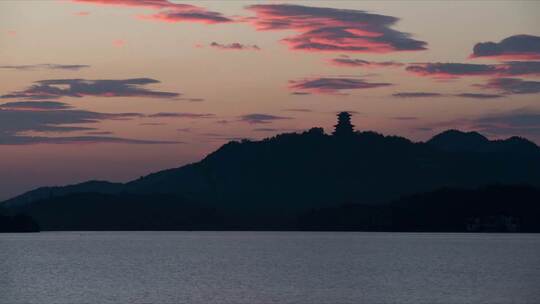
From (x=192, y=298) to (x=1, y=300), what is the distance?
21.7m

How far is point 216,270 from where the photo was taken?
171 metres

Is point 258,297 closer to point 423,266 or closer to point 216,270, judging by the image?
point 216,270

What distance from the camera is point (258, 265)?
19288 centimetres

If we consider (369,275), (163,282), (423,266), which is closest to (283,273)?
(369,275)

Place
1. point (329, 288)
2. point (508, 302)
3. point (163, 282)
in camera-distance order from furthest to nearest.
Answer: point (163, 282)
point (329, 288)
point (508, 302)

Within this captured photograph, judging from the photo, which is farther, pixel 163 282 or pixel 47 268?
pixel 47 268

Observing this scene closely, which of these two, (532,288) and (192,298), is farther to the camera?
(532,288)

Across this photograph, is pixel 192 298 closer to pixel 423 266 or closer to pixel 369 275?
pixel 369 275

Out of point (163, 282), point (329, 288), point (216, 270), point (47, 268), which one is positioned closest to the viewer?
point (329, 288)

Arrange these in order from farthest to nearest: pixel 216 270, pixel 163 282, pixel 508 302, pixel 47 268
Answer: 1. pixel 47 268
2. pixel 216 270
3. pixel 163 282
4. pixel 508 302

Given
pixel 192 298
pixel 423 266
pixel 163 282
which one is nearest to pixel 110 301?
pixel 192 298

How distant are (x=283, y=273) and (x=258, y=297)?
4634cm

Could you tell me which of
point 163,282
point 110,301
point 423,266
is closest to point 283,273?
point 163,282

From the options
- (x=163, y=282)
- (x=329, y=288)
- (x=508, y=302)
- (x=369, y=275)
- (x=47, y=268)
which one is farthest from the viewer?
(x=47, y=268)
